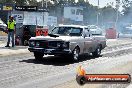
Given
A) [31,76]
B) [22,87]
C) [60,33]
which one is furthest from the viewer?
[60,33]

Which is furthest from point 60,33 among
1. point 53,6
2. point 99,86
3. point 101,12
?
point 101,12

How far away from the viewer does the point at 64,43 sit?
15.2 metres

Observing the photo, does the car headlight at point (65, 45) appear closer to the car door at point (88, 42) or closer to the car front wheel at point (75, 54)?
the car front wheel at point (75, 54)

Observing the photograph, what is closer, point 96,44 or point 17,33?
point 96,44

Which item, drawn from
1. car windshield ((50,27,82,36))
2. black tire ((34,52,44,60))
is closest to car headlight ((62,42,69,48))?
car windshield ((50,27,82,36))

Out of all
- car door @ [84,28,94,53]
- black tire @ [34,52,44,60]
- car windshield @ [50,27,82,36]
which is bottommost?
black tire @ [34,52,44,60]

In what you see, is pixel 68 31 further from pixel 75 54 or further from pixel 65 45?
pixel 65 45

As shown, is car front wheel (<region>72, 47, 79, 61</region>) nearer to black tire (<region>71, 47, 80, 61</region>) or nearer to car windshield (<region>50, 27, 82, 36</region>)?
black tire (<region>71, 47, 80, 61</region>)

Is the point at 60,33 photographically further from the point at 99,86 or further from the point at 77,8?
the point at 77,8

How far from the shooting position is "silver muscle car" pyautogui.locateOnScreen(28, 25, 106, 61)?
50.3 ft

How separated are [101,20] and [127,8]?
53.2ft

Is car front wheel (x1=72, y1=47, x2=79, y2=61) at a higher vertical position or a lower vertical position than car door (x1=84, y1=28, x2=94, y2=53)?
lower

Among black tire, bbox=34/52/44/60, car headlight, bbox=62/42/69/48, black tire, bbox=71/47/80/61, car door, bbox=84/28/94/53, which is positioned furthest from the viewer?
car door, bbox=84/28/94/53

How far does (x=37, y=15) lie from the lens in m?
26.3
